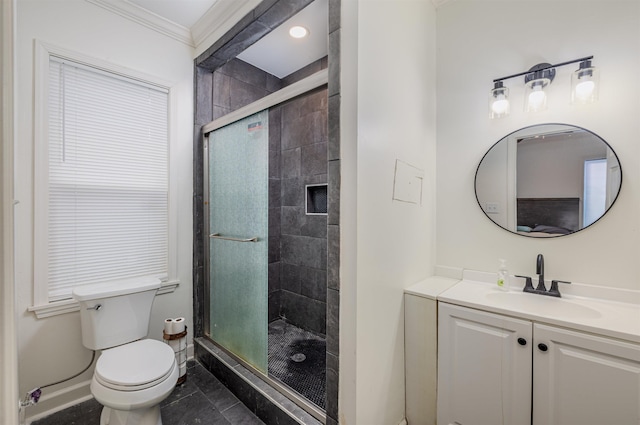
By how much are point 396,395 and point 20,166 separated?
2.44m

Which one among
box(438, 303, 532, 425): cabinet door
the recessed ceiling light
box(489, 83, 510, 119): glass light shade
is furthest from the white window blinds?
box(489, 83, 510, 119): glass light shade

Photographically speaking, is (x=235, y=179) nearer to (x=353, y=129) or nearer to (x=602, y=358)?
(x=353, y=129)

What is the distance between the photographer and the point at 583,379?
3.63 feet

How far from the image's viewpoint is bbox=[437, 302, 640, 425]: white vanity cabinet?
1053 mm

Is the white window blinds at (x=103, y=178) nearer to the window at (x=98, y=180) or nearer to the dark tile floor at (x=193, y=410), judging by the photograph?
the window at (x=98, y=180)

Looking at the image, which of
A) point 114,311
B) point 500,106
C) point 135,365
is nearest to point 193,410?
point 135,365

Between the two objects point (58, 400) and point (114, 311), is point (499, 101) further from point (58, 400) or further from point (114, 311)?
point (58, 400)

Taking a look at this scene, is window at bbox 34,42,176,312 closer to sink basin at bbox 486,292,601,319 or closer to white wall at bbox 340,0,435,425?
white wall at bbox 340,0,435,425

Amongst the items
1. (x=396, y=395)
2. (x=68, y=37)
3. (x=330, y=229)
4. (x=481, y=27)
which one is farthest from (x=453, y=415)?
(x=68, y=37)

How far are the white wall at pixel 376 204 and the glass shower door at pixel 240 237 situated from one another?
0.73 meters

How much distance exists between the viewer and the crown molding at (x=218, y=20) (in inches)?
74.5

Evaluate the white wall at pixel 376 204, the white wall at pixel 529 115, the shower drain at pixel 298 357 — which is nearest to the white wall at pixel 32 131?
the shower drain at pixel 298 357

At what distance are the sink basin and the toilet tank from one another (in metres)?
2.09

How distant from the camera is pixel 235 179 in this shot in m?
1.99
